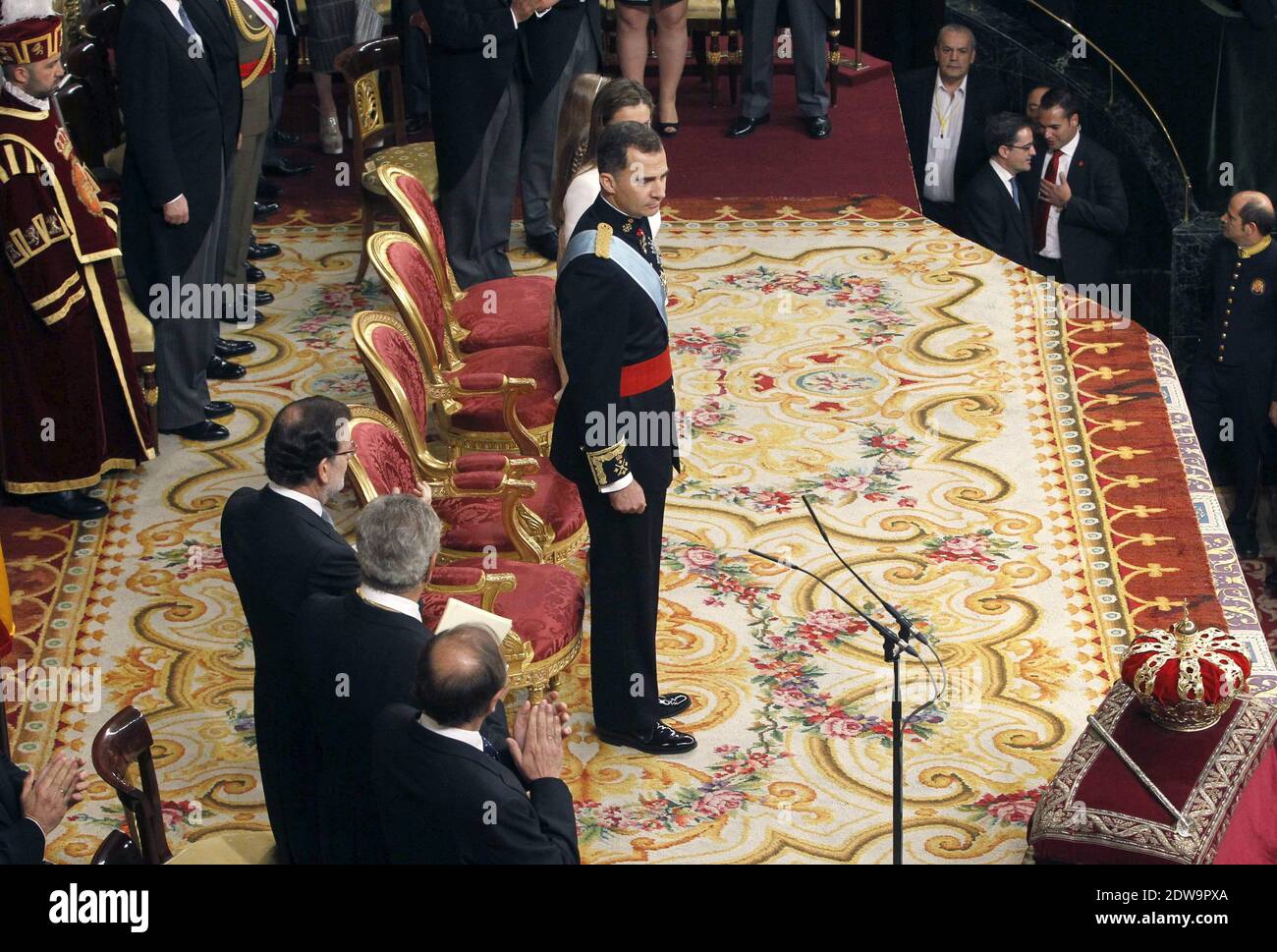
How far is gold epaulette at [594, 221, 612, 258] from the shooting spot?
4.37 m

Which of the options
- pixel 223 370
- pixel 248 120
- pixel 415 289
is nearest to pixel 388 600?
pixel 415 289

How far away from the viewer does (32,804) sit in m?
3.61

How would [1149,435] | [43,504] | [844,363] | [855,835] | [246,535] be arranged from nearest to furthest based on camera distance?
1. [246,535]
2. [855,835]
3. [43,504]
4. [1149,435]
5. [844,363]

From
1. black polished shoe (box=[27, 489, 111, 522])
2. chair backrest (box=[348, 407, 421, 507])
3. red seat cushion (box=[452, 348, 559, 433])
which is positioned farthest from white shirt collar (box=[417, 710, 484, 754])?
black polished shoe (box=[27, 489, 111, 522])

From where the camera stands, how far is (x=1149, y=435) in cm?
644

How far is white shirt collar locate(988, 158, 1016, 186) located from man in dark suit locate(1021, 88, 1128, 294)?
33cm

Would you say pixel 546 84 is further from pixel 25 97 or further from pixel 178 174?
pixel 25 97

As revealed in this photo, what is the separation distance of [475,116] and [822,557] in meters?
2.48

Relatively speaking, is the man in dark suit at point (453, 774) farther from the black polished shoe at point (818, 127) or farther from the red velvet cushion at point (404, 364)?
the black polished shoe at point (818, 127)

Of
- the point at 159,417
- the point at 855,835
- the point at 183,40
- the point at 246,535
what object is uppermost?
the point at 183,40

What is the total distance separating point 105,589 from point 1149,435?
3755 millimetres

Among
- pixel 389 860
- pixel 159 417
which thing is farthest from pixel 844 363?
pixel 389 860

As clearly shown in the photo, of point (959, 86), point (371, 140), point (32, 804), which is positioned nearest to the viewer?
point (32, 804)
